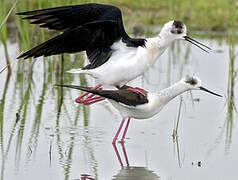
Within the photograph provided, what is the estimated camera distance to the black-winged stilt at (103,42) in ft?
18.9

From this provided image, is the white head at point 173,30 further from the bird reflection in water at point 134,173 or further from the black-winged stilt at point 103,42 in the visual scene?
the bird reflection in water at point 134,173

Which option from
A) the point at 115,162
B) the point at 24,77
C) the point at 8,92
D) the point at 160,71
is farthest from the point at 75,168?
the point at 160,71

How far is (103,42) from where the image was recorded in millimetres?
5953

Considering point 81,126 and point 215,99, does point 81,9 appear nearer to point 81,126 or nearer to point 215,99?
point 81,126

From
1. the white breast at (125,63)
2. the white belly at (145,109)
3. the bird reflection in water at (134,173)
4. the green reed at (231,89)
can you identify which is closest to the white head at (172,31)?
the white breast at (125,63)

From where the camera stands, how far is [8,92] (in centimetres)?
762

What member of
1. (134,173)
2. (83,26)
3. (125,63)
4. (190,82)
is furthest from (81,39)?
(134,173)

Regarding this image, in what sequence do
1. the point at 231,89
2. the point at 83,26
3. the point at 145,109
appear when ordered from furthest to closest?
the point at 231,89 < the point at 145,109 < the point at 83,26

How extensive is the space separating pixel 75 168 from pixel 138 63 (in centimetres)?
113

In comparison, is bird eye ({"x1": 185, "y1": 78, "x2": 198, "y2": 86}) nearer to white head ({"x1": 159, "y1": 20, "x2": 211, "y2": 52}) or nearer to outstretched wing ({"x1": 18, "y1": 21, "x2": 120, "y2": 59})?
white head ({"x1": 159, "y1": 20, "x2": 211, "y2": 52})

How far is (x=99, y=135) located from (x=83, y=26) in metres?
1.00

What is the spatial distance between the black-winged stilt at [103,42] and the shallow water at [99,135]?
1.85 feet

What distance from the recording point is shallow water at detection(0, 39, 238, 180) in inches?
204

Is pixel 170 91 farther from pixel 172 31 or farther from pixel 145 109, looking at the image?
pixel 172 31
